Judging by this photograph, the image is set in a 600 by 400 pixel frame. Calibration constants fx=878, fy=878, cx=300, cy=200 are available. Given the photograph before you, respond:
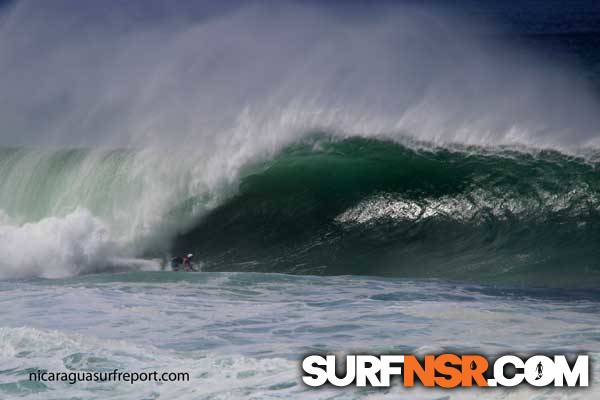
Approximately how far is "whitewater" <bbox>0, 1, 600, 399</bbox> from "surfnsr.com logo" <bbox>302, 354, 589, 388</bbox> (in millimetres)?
206

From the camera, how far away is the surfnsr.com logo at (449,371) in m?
7.07

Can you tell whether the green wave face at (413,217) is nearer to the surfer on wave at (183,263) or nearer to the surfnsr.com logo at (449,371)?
the surfer on wave at (183,263)

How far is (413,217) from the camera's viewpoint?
15.0 metres

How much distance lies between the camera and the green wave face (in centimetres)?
1354

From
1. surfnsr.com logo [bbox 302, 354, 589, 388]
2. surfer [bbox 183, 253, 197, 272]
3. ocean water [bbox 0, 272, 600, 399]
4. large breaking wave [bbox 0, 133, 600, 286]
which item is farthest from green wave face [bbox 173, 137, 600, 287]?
surfnsr.com logo [bbox 302, 354, 589, 388]

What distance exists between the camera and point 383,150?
1684 centimetres

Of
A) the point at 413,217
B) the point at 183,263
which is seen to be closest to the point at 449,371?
the point at 413,217

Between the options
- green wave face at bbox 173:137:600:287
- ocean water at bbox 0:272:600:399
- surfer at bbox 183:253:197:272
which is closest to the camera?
ocean water at bbox 0:272:600:399

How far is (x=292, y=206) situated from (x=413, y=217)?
232 cm

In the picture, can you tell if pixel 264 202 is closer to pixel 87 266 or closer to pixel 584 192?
pixel 87 266

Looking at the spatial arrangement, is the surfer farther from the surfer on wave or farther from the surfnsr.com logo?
the surfnsr.com logo

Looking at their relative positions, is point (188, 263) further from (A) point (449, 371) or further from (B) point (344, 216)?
(A) point (449, 371)

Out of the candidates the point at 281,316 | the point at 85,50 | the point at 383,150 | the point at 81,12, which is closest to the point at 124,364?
the point at 281,316

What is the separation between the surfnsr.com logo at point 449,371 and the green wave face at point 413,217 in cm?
492
